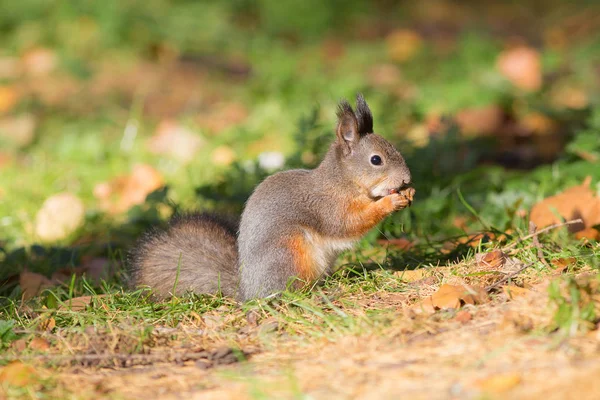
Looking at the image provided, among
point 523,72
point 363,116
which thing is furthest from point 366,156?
point 523,72

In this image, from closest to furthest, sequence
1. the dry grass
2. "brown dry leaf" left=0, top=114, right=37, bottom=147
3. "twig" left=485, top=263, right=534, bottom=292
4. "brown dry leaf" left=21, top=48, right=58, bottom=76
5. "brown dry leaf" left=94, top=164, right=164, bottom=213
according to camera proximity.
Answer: the dry grass, "twig" left=485, top=263, right=534, bottom=292, "brown dry leaf" left=94, top=164, right=164, bottom=213, "brown dry leaf" left=0, top=114, right=37, bottom=147, "brown dry leaf" left=21, top=48, right=58, bottom=76

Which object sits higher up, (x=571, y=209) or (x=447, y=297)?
(x=571, y=209)

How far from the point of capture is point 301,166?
4.60 m

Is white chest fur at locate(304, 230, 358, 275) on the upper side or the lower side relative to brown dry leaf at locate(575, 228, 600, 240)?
upper

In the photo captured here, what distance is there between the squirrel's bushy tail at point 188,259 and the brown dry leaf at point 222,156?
2013 millimetres

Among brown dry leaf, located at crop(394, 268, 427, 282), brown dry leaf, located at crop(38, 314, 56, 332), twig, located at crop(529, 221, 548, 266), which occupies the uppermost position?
twig, located at crop(529, 221, 548, 266)

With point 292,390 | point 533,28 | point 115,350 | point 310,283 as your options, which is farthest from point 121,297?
point 533,28

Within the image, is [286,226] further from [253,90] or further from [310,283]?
[253,90]

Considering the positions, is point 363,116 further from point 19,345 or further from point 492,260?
point 19,345

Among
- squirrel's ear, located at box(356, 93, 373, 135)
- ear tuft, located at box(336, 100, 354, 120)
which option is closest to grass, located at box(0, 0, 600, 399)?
squirrel's ear, located at box(356, 93, 373, 135)

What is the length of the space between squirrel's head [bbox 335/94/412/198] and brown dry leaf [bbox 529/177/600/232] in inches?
33.7

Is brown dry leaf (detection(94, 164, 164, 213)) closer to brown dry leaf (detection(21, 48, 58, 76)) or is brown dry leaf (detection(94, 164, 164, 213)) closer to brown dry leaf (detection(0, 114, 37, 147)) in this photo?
brown dry leaf (detection(0, 114, 37, 147))

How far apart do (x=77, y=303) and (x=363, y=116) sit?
141cm

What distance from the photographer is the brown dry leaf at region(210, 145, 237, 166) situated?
5.71m
